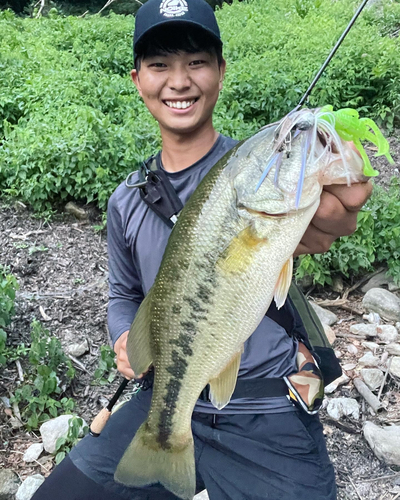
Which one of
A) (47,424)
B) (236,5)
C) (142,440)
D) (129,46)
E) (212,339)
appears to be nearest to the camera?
(212,339)

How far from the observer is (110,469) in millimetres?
2305

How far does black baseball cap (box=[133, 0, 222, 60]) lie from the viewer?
221 cm

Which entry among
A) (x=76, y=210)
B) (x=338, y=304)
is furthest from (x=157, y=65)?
(x=76, y=210)

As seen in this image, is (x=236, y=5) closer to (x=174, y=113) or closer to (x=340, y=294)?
(x=340, y=294)

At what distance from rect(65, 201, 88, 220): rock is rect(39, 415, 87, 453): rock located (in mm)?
2721

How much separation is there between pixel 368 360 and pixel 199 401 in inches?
84.7

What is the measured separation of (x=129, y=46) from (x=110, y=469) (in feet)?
31.4

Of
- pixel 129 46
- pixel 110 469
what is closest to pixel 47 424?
pixel 110 469

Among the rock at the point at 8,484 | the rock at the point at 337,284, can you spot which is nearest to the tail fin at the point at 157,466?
the rock at the point at 8,484

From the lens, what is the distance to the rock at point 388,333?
418 cm

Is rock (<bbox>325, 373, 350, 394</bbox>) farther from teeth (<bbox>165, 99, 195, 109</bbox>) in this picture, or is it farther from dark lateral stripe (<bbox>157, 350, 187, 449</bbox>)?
teeth (<bbox>165, 99, 195, 109</bbox>)

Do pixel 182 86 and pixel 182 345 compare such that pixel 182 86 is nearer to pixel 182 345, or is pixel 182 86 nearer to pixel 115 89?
pixel 182 345

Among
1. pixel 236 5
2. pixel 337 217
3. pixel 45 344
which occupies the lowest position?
pixel 45 344

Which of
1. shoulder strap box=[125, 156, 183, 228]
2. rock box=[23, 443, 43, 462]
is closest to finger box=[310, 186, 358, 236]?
shoulder strap box=[125, 156, 183, 228]
